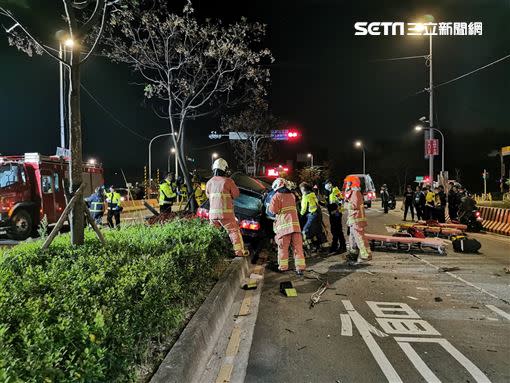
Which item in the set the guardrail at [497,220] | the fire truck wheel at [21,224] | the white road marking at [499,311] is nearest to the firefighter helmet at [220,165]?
the white road marking at [499,311]

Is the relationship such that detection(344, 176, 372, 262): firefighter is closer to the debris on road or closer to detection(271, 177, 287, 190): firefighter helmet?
detection(271, 177, 287, 190): firefighter helmet

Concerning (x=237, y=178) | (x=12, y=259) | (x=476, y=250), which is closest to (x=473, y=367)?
(x=12, y=259)

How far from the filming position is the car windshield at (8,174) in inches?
523

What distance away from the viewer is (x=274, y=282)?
7.21 meters

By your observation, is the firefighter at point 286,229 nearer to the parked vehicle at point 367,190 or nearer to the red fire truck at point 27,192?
the red fire truck at point 27,192

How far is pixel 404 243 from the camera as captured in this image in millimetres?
10000

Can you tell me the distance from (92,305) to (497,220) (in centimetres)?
1528

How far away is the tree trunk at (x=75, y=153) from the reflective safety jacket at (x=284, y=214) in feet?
10.6

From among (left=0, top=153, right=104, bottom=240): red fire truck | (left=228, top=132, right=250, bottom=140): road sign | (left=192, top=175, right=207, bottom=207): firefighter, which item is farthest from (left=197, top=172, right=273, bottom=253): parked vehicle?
(left=228, top=132, right=250, bottom=140): road sign

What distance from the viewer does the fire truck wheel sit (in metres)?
13.0

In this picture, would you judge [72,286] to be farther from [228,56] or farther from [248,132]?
[248,132]

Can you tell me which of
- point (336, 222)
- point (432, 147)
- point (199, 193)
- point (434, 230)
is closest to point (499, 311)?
point (336, 222)

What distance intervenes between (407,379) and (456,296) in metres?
3.14

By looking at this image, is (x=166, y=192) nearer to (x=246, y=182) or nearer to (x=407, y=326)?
(x=246, y=182)
